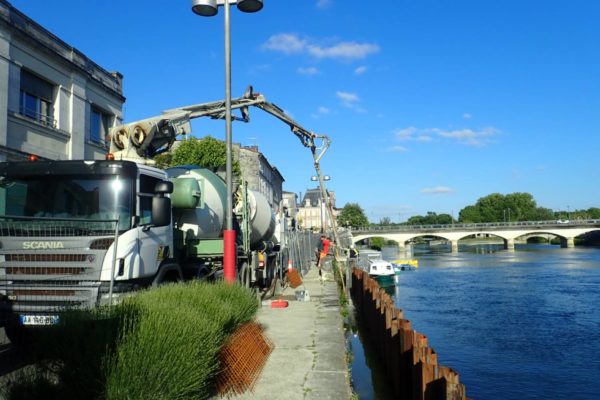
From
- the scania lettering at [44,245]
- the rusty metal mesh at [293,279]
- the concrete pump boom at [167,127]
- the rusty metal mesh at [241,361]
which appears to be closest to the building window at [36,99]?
the concrete pump boom at [167,127]

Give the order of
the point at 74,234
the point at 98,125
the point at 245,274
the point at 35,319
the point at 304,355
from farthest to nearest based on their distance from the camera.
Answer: the point at 98,125, the point at 245,274, the point at 304,355, the point at 74,234, the point at 35,319

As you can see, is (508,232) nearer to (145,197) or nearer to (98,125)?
(98,125)

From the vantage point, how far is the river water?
498 inches

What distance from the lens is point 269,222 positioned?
17141mm

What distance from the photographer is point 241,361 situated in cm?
634

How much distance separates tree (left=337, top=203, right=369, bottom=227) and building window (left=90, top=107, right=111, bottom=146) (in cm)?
8826

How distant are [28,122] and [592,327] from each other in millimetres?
22775

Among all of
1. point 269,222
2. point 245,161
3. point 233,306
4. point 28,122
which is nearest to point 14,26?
point 28,122

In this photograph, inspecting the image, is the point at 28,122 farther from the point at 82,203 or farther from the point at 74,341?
the point at 74,341

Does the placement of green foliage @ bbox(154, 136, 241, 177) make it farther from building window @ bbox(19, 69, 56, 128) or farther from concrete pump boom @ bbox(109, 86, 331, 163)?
concrete pump boom @ bbox(109, 86, 331, 163)

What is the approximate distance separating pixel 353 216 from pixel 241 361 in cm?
10993

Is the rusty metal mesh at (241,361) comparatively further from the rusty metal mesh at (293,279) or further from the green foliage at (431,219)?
the green foliage at (431,219)

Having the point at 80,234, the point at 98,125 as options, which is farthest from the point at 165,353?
the point at 98,125

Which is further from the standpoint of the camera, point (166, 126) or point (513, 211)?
point (513, 211)
